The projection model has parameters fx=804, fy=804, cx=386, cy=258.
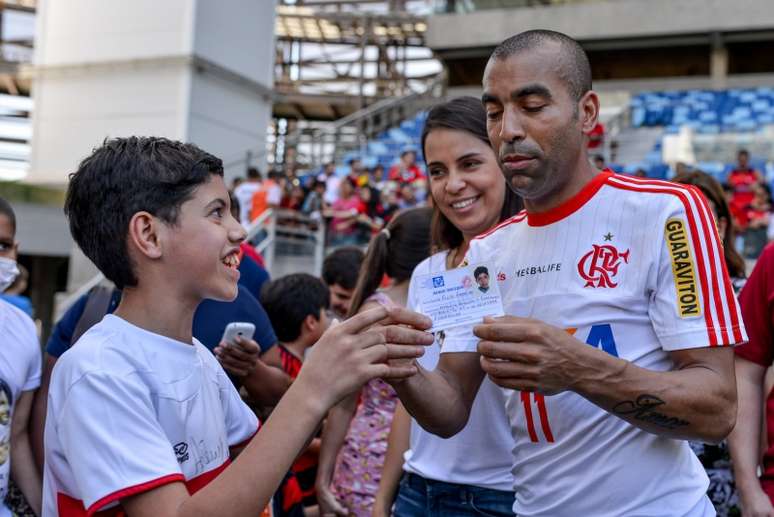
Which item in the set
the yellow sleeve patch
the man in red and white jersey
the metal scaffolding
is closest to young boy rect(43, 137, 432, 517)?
the man in red and white jersey

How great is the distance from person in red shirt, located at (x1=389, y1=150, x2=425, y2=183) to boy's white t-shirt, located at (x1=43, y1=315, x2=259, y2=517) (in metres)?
12.7

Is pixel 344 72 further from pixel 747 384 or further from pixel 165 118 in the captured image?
pixel 747 384

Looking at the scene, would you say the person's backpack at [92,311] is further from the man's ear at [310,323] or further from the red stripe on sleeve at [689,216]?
the red stripe on sleeve at [689,216]

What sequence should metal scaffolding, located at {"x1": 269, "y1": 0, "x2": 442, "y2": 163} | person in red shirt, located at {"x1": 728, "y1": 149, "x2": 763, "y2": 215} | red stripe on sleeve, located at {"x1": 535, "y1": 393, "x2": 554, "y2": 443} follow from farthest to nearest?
metal scaffolding, located at {"x1": 269, "y1": 0, "x2": 442, "y2": 163} → person in red shirt, located at {"x1": 728, "y1": 149, "x2": 763, "y2": 215} → red stripe on sleeve, located at {"x1": 535, "y1": 393, "x2": 554, "y2": 443}

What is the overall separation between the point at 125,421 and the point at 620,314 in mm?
1148

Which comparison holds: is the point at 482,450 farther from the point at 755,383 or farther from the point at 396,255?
the point at 396,255

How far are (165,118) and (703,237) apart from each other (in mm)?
16549

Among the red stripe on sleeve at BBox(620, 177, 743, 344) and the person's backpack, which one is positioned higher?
the red stripe on sleeve at BBox(620, 177, 743, 344)

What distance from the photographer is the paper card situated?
190 centimetres

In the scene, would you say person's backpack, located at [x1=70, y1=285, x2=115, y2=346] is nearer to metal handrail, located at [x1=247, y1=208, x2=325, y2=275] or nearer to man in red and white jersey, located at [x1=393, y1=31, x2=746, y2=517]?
man in red and white jersey, located at [x1=393, y1=31, x2=746, y2=517]

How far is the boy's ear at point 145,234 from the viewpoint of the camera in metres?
1.86

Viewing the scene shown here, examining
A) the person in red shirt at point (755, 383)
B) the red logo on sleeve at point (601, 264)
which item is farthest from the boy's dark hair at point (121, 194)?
the person in red shirt at point (755, 383)

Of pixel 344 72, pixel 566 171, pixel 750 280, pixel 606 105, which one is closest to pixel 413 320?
pixel 566 171

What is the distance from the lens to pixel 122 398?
5.40 feet
